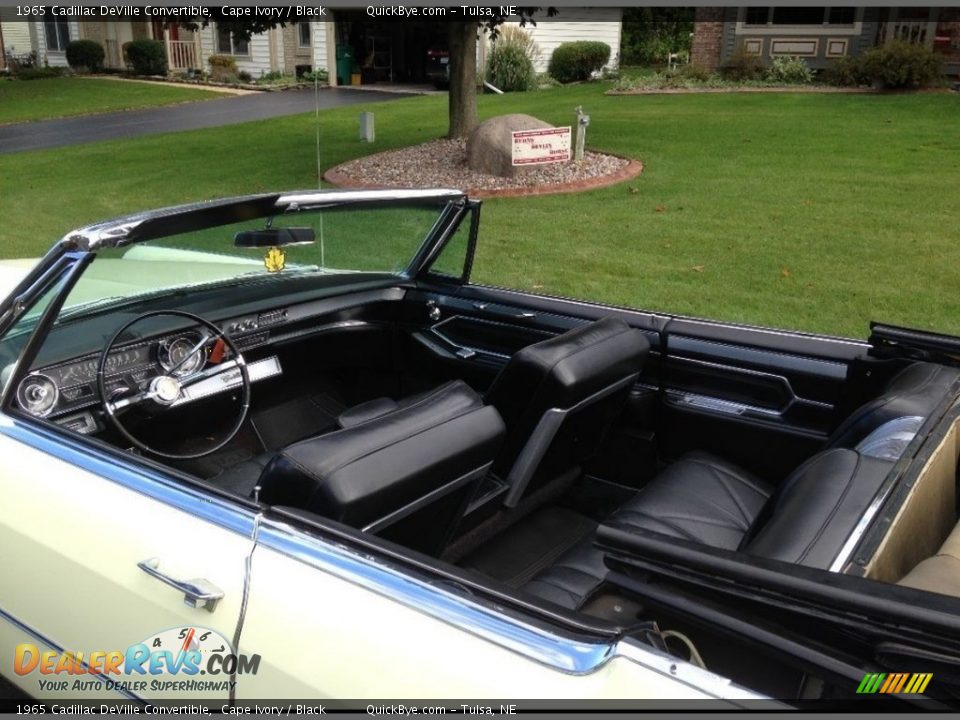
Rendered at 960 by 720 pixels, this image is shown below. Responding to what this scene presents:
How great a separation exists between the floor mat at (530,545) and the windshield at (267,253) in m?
1.27

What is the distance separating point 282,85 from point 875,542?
26722 mm

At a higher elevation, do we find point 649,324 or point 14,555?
point 649,324

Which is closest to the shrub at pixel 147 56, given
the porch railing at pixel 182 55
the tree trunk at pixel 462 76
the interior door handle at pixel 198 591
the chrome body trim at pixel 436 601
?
the porch railing at pixel 182 55

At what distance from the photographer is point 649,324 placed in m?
3.40

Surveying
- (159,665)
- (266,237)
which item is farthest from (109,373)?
(159,665)

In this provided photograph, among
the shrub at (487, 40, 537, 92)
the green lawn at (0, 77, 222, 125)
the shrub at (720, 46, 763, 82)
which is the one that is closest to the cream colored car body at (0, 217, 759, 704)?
the green lawn at (0, 77, 222, 125)

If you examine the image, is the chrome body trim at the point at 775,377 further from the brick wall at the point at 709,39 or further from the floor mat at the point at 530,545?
the brick wall at the point at 709,39

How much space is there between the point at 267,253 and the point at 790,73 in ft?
62.9

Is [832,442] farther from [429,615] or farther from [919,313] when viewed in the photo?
[919,313]

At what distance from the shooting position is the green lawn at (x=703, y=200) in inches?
275

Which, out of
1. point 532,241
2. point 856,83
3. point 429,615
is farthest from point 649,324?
point 856,83

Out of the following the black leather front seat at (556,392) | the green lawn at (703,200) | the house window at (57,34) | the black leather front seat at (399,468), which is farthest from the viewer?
the house window at (57,34)

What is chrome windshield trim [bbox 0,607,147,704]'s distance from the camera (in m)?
2.00

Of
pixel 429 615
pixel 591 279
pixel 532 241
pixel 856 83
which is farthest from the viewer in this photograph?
pixel 856 83
